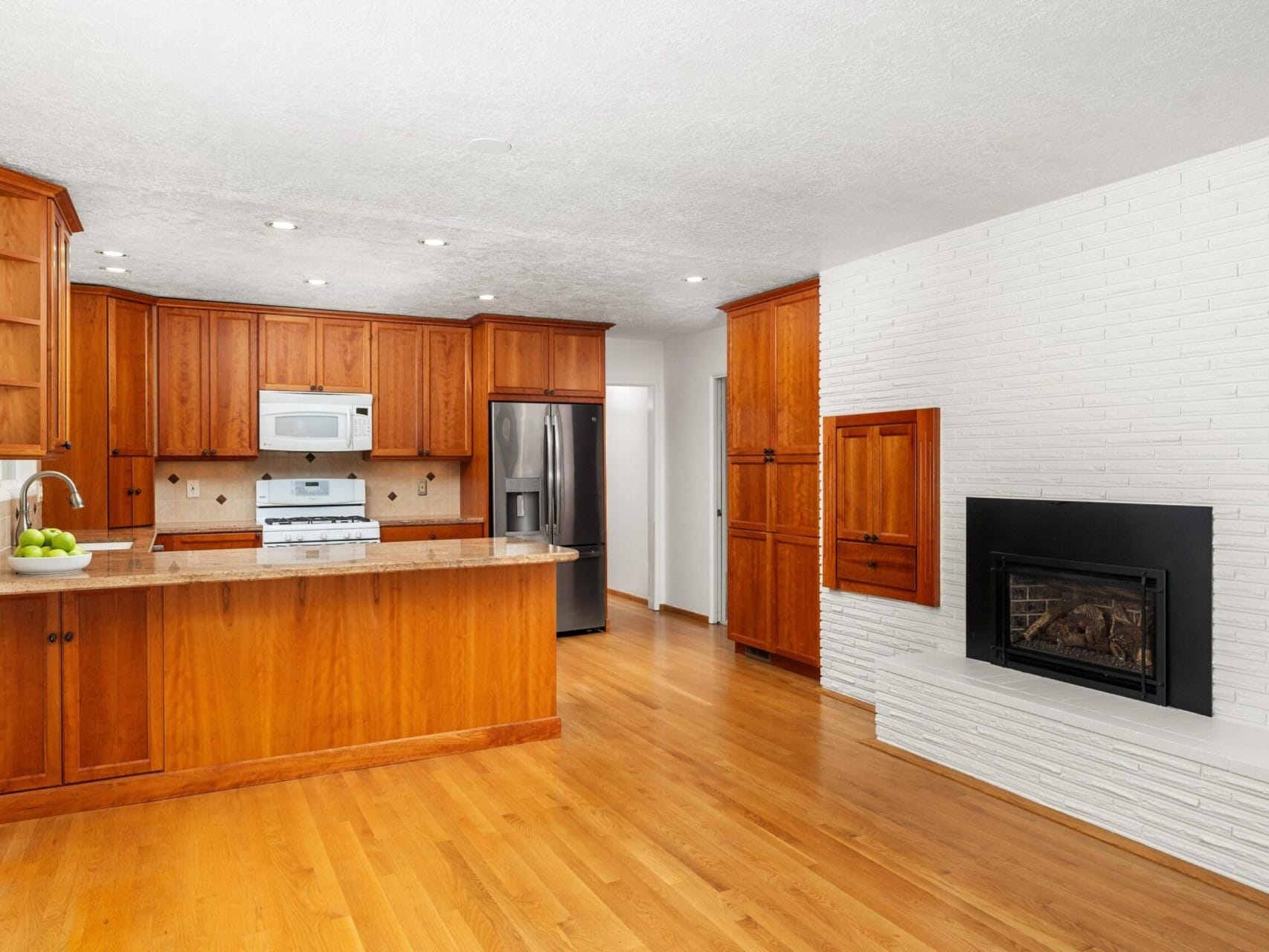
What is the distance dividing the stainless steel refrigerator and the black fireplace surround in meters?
3.23

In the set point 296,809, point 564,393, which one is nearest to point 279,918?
point 296,809

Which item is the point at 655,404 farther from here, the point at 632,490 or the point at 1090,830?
the point at 1090,830

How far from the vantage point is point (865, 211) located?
3887 millimetres

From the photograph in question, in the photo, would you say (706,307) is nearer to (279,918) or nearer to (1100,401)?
(1100,401)

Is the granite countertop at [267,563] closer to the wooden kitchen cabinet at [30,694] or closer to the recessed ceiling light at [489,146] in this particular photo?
the wooden kitchen cabinet at [30,694]

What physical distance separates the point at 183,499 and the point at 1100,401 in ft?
19.0

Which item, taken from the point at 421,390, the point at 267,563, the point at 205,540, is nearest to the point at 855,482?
the point at 267,563

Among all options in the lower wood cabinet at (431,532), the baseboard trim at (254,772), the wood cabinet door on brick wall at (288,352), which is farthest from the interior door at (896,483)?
the wood cabinet door on brick wall at (288,352)

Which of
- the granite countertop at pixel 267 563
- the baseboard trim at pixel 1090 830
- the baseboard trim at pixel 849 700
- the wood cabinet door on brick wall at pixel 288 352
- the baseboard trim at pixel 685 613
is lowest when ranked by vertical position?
the baseboard trim at pixel 1090 830

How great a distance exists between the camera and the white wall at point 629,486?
318 inches

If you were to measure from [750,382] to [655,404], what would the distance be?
2.19 m

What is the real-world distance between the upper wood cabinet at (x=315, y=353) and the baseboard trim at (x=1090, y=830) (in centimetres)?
440

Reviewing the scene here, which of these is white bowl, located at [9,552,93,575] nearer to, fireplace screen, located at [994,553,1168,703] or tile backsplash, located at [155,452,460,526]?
tile backsplash, located at [155,452,460,526]

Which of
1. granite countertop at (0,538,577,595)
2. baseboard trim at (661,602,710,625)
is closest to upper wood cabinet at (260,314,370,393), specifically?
granite countertop at (0,538,577,595)
